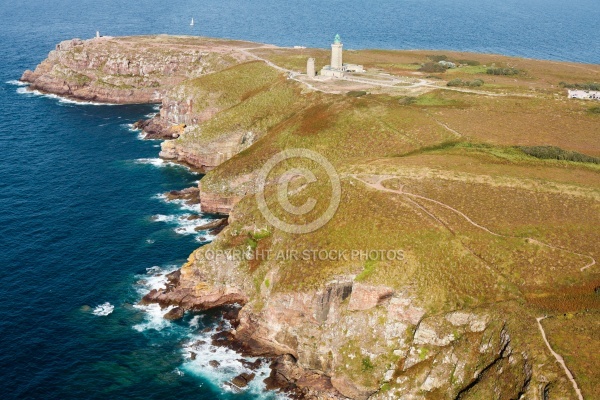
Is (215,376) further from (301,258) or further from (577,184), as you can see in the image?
(577,184)

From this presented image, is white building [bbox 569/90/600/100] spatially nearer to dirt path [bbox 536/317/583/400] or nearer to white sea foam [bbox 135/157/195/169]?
dirt path [bbox 536/317/583/400]

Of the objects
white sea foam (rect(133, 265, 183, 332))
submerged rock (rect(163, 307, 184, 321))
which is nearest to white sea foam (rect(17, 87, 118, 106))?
white sea foam (rect(133, 265, 183, 332))

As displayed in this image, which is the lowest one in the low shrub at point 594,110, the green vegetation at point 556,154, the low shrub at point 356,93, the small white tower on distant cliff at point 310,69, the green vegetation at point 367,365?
the green vegetation at point 367,365

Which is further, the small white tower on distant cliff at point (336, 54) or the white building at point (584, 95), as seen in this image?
the small white tower on distant cliff at point (336, 54)

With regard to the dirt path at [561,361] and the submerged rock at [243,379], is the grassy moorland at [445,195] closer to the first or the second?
the dirt path at [561,361]

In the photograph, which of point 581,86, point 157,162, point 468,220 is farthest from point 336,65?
point 468,220

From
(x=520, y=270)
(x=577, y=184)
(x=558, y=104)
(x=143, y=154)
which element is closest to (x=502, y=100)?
(x=558, y=104)

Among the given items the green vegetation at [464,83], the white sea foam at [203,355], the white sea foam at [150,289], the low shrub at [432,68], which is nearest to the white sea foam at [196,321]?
the white sea foam at [203,355]
